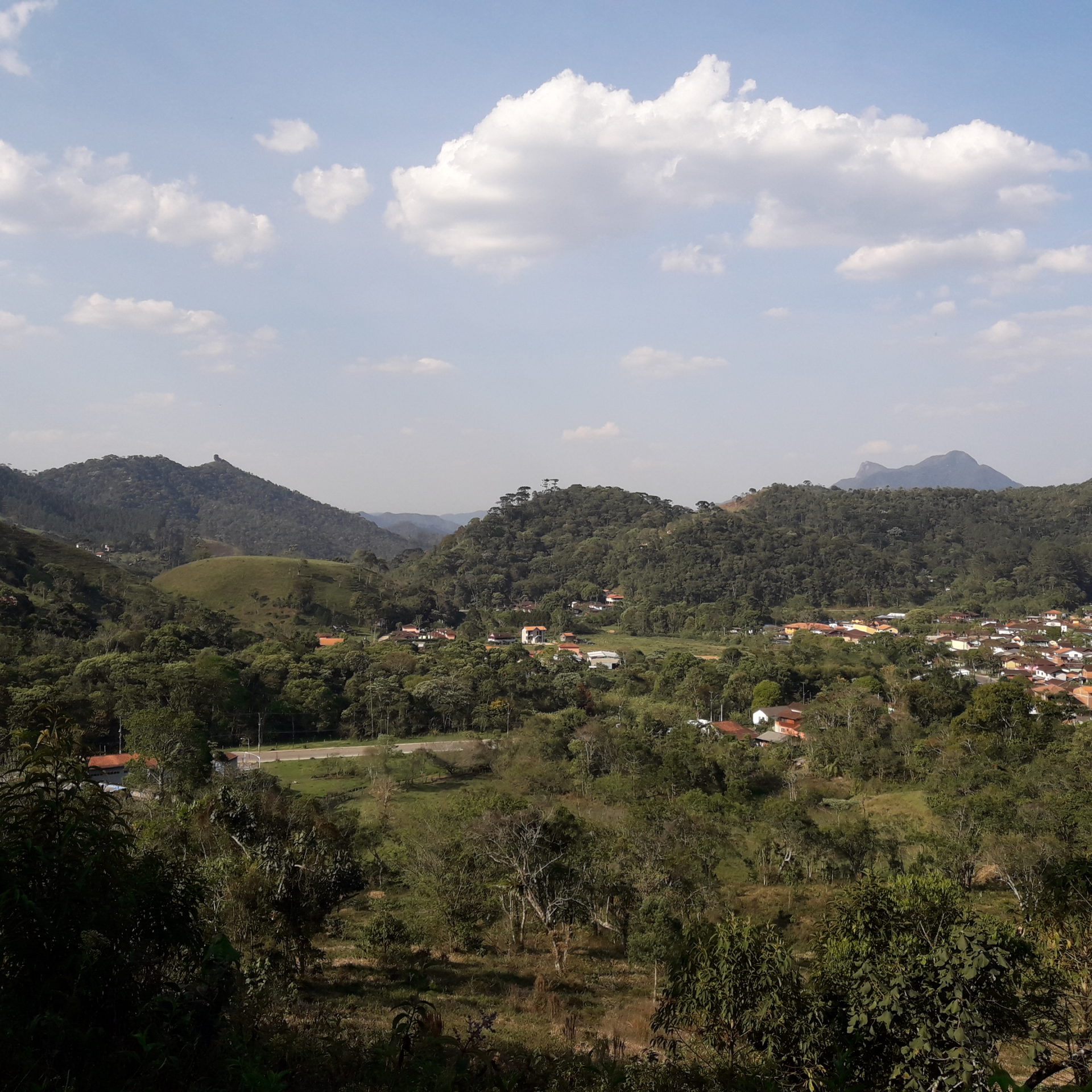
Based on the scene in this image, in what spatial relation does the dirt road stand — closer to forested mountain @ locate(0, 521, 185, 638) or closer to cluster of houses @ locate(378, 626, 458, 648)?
forested mountain @ locate(0, 521, 185, 638)

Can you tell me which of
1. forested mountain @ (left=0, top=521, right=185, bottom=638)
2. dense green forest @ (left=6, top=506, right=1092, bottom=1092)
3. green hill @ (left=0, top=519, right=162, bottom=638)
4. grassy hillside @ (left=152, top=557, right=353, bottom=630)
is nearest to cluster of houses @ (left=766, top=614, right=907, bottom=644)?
dense green forest @ (left=6, top=506, right=1092, bottom=1092)

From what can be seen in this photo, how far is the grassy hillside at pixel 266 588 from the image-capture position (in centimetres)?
6900

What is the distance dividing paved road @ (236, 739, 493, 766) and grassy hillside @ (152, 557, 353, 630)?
1302 inches

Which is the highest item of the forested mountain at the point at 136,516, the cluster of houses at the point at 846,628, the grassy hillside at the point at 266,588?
the forested mountain at the point at 136,516

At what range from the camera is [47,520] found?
129 metres

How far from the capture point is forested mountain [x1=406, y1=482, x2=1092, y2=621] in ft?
289

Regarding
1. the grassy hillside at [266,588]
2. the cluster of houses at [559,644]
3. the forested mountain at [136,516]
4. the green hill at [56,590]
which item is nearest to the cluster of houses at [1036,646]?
the cluster of houses at [559,644]

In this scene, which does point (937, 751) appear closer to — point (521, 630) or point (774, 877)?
point (774, 877)

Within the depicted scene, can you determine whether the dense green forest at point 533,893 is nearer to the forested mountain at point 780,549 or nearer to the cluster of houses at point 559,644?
the cluster of houses at point 559,644

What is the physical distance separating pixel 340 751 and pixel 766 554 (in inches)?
2806

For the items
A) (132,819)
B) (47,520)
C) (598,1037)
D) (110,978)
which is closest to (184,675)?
(132,819)

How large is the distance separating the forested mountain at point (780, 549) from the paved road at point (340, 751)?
45420 millimetres

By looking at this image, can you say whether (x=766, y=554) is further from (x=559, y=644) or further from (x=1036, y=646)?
(x=559, y=644)

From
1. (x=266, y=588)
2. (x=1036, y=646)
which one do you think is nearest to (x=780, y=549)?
(x=1036, y=646)
